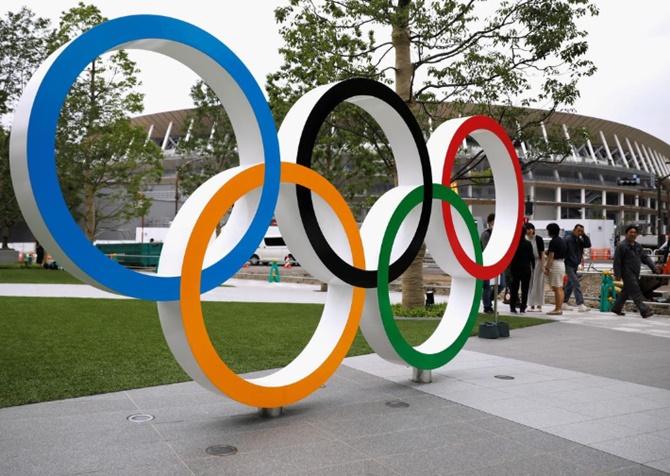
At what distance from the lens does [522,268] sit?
40.6ft

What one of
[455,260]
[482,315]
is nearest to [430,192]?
[455,260]

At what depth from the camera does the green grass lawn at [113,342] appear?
6.09m

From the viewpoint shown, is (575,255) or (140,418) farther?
(575,255)

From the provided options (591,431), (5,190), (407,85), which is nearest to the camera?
(591,431)

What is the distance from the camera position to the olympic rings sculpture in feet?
12.2

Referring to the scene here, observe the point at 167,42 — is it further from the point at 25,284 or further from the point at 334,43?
the point at 25,284

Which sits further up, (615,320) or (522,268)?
(522,268)

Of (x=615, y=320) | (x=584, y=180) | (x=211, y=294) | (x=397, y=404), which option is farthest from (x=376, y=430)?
(x=584, y=180)

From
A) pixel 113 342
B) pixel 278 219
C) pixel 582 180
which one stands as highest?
pixel 582 180

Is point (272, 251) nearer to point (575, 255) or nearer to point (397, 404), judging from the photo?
point (575, 255)

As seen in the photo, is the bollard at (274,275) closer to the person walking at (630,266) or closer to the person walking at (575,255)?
the person walking at (575,255)

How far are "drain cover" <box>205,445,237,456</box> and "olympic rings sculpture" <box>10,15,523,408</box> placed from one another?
47 cm

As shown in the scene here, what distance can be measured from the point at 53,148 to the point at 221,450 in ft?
7.36

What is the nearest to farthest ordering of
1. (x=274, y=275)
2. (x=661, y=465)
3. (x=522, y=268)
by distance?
(x=661, y=465) → (x=522, y=268) → (x=274, y=275)
